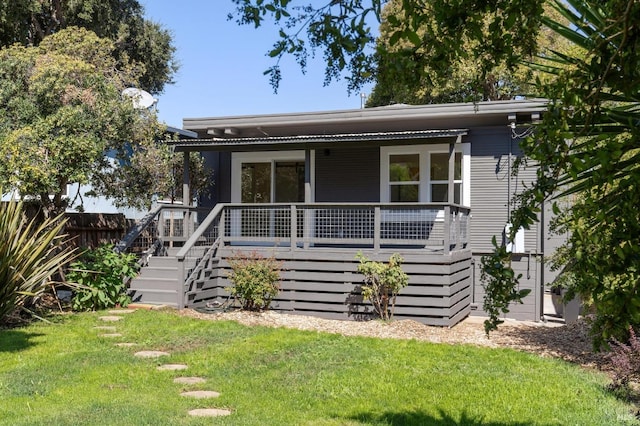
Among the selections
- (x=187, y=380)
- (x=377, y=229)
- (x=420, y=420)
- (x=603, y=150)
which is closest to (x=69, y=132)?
(x=377, y=229)

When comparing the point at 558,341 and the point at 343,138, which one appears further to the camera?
the point at 343,138

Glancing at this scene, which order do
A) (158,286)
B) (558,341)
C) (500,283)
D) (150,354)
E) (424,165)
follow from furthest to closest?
1. (424,165)
2. (158,286)
3. (558,341)
4. (150,354)
5. (500,283)

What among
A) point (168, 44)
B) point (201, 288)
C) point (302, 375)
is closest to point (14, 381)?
point (302, 375)

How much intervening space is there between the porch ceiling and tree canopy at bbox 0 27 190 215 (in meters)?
1.17

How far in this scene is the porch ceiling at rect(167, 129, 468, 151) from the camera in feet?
38.2

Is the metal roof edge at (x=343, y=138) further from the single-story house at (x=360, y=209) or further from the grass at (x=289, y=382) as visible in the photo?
the grass at (x=289, y=382)

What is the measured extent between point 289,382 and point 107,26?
2065cm

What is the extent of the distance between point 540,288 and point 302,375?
733cm

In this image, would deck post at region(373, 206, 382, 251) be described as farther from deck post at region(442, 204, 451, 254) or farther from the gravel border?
the gravel border

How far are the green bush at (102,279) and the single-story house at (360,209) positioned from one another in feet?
1.36

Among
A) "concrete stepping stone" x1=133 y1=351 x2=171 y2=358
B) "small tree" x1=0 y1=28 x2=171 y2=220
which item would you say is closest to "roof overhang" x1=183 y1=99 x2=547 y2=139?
"small tree" x1=0 y1=28 x2=171 y2=220

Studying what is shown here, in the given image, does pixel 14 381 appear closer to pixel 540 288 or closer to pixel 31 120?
pixel 31 120

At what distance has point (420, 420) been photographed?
4910 mm

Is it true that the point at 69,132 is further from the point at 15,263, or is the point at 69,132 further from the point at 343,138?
the point at 343,138
